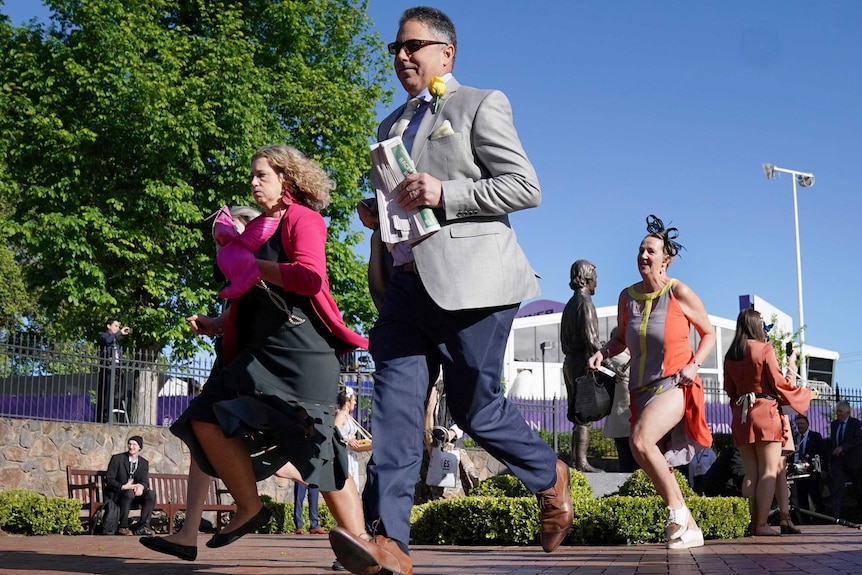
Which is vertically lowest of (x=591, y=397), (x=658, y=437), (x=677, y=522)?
(x=677, y=522)

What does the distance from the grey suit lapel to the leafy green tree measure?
2161 centimetres

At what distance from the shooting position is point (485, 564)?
6.68 metres

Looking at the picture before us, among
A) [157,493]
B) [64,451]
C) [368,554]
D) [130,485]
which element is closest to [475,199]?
[368,554]

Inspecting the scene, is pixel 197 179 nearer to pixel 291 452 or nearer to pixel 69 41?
pixel 69 41

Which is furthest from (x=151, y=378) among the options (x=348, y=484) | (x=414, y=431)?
(x=414, y=431)

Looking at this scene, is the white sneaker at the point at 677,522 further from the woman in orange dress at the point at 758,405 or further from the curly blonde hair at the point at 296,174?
the curly blonde hair at the point at 296,174

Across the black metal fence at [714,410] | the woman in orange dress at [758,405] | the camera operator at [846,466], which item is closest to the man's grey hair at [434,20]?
the woman in orange dress at [758,405]

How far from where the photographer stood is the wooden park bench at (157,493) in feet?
49.3

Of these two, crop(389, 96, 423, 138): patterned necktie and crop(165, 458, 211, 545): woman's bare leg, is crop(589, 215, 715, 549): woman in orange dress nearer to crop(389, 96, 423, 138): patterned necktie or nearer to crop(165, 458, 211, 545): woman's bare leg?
crop(165, 458, 211, 545): woman's bare leg

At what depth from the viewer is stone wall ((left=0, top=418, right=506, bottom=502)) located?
50.1 ft

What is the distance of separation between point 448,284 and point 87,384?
45.8 feet

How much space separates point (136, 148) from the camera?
2591cm

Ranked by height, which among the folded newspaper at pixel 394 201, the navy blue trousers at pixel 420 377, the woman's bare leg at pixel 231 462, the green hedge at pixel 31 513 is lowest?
the green hedge at pixel 31 513

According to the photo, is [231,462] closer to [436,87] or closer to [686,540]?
[436,87]
